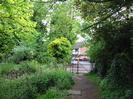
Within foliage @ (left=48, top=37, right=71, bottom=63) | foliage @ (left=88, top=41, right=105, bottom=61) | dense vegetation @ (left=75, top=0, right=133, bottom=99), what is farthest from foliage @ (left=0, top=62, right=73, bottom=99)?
foliage @ (left=48, top=37, right=71, bottom=63)

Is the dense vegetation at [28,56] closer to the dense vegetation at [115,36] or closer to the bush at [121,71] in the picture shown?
the dense vegetation at [115,36]

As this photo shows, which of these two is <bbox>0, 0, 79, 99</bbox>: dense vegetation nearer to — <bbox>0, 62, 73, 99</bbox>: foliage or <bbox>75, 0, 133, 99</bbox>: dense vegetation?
<bbox>0, 62, 73, 99</bbox>: foliage

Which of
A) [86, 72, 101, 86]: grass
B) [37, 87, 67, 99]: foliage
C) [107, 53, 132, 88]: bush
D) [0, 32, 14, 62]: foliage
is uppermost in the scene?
[0, 32, 14, 62]: foliage

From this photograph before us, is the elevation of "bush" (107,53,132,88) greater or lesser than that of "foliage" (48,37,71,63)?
lesser

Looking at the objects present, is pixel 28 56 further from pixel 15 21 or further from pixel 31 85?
pixel 31 85

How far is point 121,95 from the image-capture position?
49.4 feet

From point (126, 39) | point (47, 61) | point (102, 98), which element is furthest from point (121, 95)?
point (47, 61)

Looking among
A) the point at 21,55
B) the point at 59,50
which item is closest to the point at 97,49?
the point at 21,55

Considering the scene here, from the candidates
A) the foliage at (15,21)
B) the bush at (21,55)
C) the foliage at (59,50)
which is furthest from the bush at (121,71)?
the foliage at (59,50)

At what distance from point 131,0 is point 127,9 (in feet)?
6.73

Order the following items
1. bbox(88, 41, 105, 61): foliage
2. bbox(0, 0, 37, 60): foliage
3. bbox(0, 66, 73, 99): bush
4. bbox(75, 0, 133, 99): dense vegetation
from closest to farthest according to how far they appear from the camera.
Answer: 1. bbox(75, 0, 133, 99): dense vegetation
2. bbox(0, 66, 73, 99): bush
3. bbox(88, 41, 105, 61): foliage
4. bbox(0, 0, 37, 60): foliage

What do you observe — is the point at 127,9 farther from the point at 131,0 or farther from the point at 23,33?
the point at 23,33

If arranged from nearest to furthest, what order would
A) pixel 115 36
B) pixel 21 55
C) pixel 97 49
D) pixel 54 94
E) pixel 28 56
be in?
pixel 54 94 → pixel 115 36 → pixel 97 49 → pixel 21 55 → pixel 28 56

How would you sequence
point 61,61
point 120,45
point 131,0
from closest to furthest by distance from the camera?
1. point 131,0
2. point 120,45
3. point 61,61
